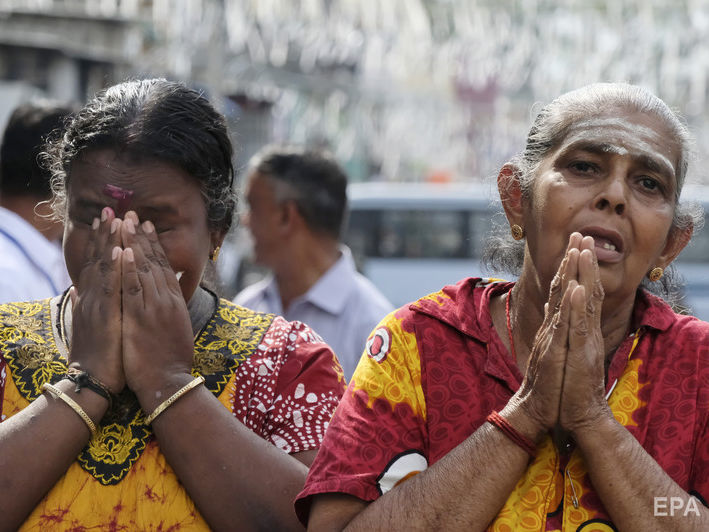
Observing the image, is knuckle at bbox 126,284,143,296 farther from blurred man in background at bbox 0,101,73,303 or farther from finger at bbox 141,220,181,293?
blurred man in background at bbox 0,101,73,303

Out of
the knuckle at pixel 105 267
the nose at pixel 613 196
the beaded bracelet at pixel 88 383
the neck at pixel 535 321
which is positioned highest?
the nose at pixel 613 196

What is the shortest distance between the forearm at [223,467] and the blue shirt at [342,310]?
2.21 meters

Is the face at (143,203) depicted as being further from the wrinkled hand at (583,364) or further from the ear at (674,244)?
the ear at (674,244)

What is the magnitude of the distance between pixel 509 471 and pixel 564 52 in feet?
54.3

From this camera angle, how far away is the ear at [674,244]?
2.30 metres

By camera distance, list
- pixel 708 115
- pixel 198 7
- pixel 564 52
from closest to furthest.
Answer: pixel 198 7, pixel 564 52, pixel 708 115

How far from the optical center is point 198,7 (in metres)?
10.1

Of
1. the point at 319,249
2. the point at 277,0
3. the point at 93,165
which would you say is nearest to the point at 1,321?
the point at 93,165

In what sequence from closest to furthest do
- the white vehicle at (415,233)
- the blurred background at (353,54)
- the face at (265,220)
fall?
the face at (265,220) < the blurred background at (353,54) < the white vehicle at (415,233)

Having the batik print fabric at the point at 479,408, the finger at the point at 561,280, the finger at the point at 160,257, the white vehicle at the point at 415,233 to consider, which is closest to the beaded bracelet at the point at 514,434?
the batik print fabric at the point at 479,408

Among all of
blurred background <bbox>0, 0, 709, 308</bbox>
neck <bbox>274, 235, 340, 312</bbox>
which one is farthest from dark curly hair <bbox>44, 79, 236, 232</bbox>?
blurred background <bbox>0, 0, 709, 308</bbox>

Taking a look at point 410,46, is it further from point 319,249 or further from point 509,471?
point 509,471

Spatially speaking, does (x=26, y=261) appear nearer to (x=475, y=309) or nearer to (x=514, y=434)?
(x=475, y=309)

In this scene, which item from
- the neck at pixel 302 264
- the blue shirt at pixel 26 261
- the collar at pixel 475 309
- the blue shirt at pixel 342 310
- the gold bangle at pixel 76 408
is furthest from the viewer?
the neck at pixel 302 264
